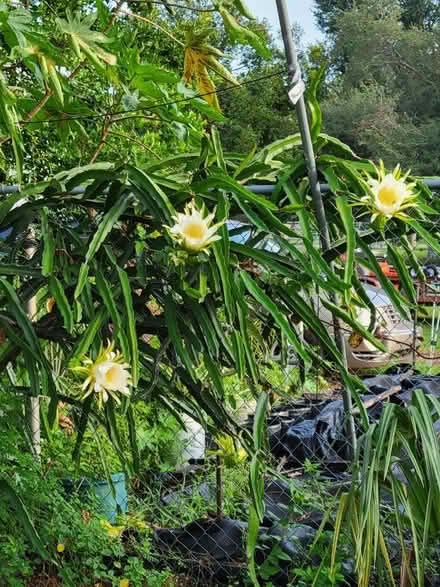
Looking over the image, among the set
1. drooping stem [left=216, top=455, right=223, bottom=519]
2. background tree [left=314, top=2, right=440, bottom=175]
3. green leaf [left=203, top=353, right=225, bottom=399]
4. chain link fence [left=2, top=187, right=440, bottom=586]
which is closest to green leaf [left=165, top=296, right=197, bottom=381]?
green leaf [left=203, top=353, right=225, bottom=399]

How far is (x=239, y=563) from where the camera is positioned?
8.44 feet

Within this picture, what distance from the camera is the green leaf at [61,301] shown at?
1.65 metres

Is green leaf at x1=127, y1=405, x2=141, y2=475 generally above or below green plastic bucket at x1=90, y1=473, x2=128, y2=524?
below

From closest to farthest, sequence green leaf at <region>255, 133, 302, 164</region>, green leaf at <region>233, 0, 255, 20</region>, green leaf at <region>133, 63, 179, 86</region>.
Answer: green leaf at <region>233, 0, 255, 20</region>, green leaf at <region>133, 63, 179, 86</region>, green leaf at <region>255, 133, 302, 164</region>

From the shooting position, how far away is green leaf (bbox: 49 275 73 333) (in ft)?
5.41

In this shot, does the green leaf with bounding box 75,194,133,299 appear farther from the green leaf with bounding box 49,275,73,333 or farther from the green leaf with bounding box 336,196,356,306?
the green leaf with bounding box 336,196,356,306

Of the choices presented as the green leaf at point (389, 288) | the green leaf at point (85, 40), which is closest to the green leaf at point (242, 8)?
the green leaf at point (85, 40)

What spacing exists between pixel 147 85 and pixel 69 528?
1410mm

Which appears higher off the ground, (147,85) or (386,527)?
(147,85)

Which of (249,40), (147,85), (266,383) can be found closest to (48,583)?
(266,383)

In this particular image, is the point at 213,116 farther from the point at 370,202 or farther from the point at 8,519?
the point at 8,519

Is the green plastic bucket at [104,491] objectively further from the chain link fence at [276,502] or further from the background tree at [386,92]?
the background tree at [386,92]

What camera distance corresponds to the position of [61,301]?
1.68 m

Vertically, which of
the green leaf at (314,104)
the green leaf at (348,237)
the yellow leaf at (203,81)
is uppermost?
the yellow leaf at (203,81)
